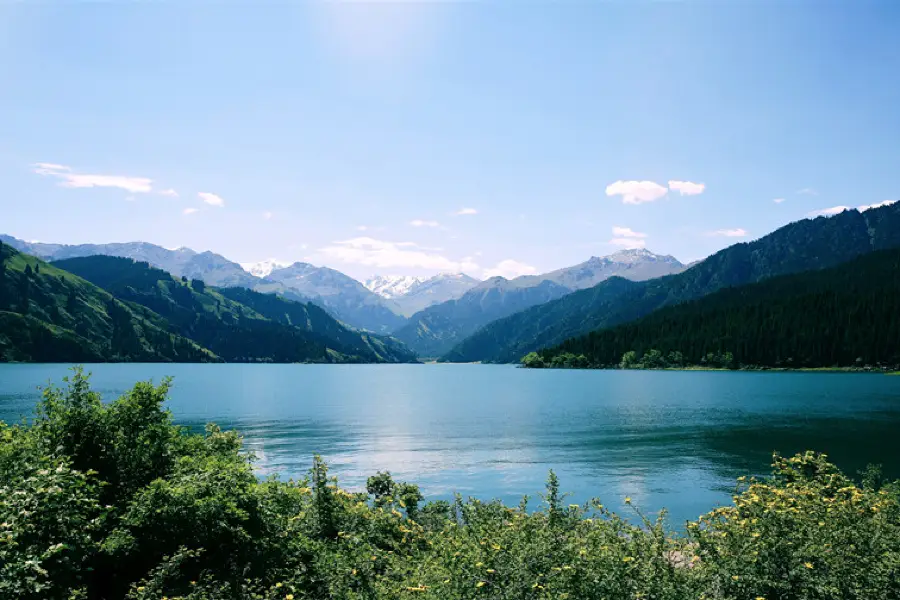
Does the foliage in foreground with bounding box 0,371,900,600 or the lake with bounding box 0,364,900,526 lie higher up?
the foliage in foreground with bounding box 0,371,900,600

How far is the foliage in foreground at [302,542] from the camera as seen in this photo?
46.8 feet

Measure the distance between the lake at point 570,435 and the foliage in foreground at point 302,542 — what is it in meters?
13.8

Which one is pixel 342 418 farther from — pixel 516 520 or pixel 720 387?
pixel 720 387

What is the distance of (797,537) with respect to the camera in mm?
16031

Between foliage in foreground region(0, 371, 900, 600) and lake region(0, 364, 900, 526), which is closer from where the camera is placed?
foliage in foreground region(0, 371, 900, 600)

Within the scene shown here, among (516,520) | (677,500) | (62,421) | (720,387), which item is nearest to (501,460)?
(677,500)

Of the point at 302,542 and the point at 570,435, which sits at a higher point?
the point at 302,542

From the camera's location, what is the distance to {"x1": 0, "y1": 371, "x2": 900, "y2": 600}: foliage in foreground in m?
14.3

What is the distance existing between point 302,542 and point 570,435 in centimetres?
7197

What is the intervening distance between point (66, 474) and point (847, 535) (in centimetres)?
2320

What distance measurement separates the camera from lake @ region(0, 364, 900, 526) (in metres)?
54.4

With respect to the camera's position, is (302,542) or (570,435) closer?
(302,542)

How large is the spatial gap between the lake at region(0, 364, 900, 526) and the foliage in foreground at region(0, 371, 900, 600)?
45.3 ft

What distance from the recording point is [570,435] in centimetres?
8594
